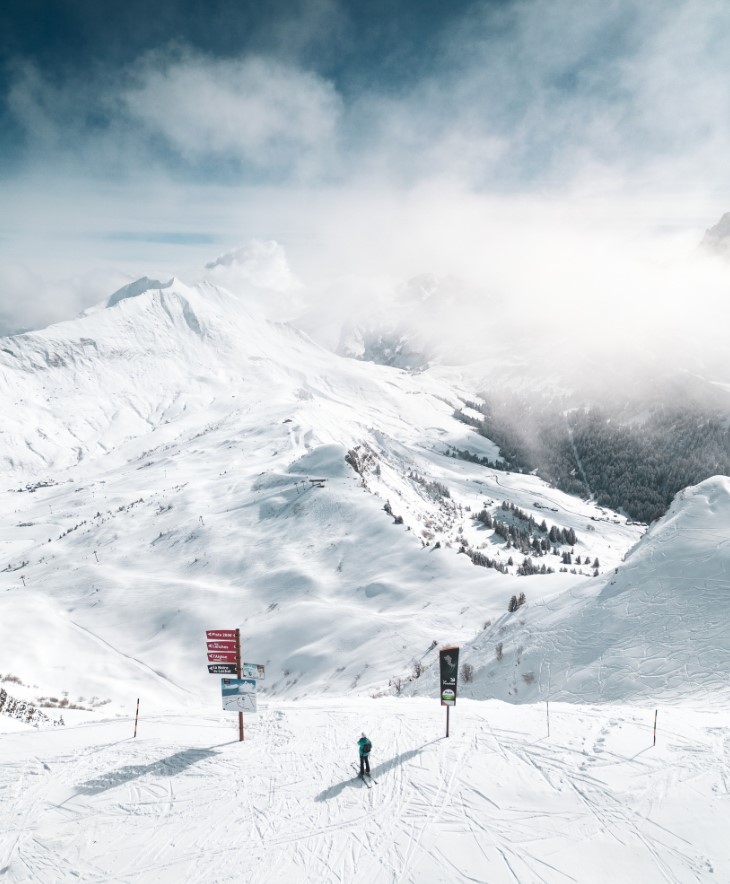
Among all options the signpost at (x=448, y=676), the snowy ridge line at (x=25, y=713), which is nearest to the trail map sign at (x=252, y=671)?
the signpost at (x=448, y=676)

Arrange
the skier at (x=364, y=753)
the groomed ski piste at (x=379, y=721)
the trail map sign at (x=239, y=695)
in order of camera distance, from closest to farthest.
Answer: the groomed ski piste at (x=379, y=721) → the skier at (x=364, y=753) → the trail map sign at (x=239, y=695)

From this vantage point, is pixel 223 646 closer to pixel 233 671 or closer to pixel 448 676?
pixel 233 671

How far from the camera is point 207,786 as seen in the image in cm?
1736

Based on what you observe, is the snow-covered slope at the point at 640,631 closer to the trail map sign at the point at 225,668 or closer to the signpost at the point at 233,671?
the signpost at the point at 233,671

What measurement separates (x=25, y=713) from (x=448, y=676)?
28353 mm

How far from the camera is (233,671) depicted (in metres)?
22.4

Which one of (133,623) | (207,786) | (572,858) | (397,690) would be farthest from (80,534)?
(572,858)

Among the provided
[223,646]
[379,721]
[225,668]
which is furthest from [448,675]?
[223,646]

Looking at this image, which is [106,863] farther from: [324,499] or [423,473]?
[423,473]

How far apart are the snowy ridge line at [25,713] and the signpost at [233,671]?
507 inches

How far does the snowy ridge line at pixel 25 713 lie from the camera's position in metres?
29.7

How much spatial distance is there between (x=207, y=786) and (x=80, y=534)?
10313 cm

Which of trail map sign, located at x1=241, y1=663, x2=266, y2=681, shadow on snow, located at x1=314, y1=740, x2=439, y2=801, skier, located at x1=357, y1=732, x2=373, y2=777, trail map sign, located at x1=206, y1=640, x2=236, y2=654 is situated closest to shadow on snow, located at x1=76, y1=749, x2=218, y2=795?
trail map sign, located at x1=241, y1=663, x2=266, y2=681

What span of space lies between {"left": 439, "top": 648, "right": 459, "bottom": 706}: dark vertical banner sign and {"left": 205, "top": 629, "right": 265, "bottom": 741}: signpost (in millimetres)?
7333
